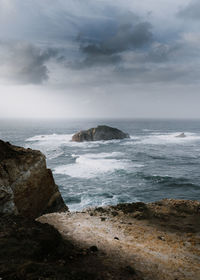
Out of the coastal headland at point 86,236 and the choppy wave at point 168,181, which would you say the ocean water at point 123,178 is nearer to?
the choppy wave at point 168,181

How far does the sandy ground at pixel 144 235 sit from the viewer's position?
1099 centimetres

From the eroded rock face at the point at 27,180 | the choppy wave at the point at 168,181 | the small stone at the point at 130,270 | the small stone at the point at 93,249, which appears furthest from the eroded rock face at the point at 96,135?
the small stone at the point at 130,270

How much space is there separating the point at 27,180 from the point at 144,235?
9700 millimetres

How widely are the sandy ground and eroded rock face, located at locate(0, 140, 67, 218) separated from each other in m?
2.05

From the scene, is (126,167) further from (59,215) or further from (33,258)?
(33,258)

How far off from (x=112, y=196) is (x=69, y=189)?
672 cm

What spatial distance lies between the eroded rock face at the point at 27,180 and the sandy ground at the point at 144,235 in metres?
2.05

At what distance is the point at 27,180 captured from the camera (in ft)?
57.1

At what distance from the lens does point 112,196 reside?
2966 centimetres

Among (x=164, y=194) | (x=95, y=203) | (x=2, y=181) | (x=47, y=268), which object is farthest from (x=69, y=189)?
(x=47, y=268)

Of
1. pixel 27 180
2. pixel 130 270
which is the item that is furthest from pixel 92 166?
pixel 130 270

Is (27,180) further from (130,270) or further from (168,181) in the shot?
(168,181)

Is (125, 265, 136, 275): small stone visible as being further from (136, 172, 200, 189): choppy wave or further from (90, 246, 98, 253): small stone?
(136, 172, 200, 189): choppy wave

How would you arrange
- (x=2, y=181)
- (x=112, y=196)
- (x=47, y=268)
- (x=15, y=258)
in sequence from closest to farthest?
(x=47, y=268)
(x=15, y=258)
(x=2, y=181)
(x=112, y=196)
